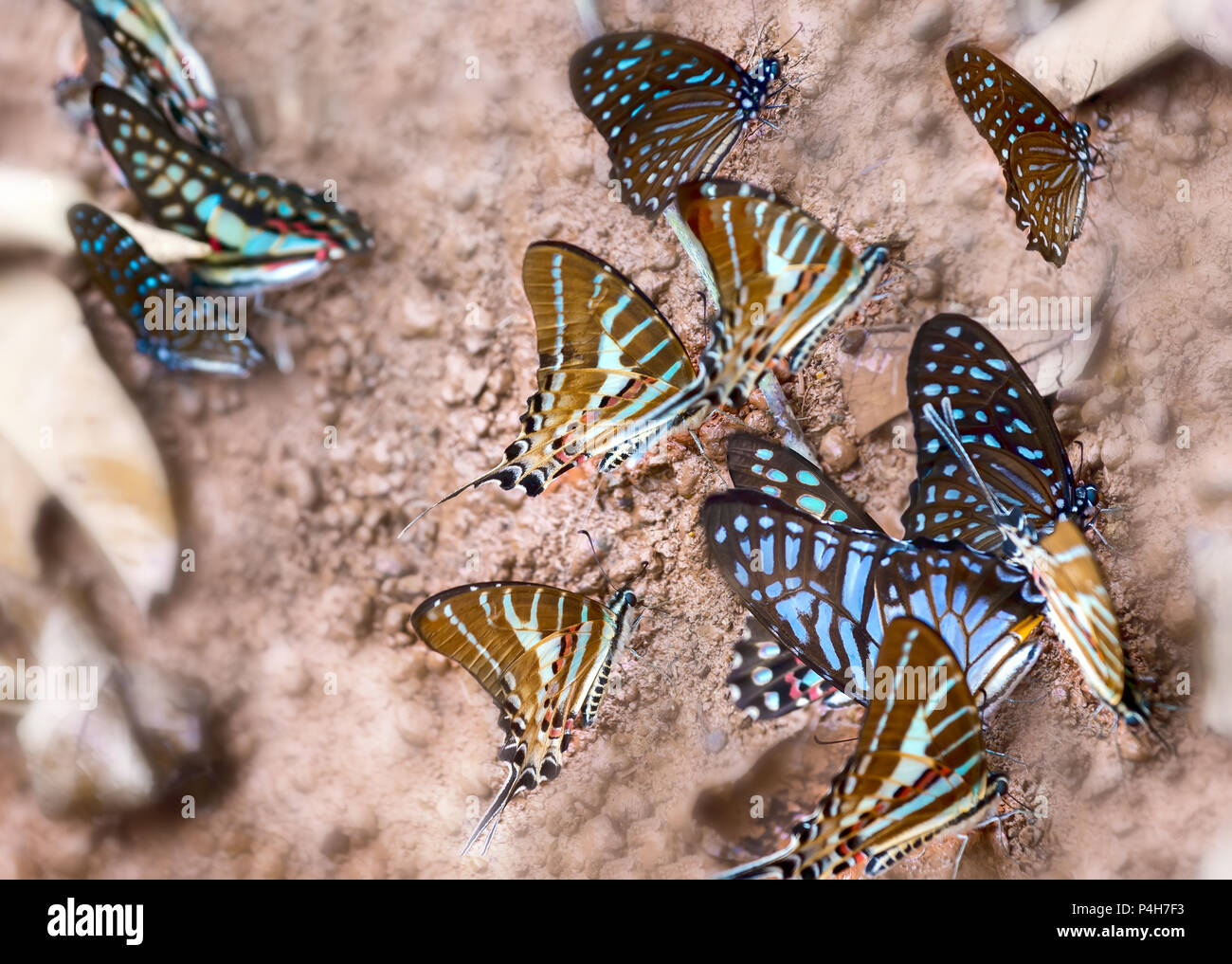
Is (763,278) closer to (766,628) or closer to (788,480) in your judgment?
(788,480)

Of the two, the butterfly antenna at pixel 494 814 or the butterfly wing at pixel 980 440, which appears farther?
the butterfly antenna at pixel 494 814

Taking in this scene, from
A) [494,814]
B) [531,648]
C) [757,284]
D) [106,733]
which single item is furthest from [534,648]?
[106,733]

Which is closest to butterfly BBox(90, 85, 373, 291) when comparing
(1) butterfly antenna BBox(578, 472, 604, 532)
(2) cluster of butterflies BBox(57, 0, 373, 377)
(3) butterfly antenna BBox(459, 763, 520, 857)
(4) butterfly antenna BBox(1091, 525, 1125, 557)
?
(2) cluster of butterflies BBox(57, 0, 373, 377)

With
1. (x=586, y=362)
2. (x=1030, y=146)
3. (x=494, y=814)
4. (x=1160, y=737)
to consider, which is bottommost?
(x=494, y=814)

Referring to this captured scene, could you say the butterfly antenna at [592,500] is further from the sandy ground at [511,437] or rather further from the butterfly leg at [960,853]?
the butterfly leg at [960,853]

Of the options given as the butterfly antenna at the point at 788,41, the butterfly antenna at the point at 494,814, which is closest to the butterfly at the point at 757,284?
the butterfly antenna at the point at 788,41

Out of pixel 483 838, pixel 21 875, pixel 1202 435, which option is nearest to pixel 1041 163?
pixel 1202 435

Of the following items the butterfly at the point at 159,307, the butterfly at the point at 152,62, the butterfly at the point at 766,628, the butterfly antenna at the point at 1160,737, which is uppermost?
the butterfly at the point at 152,62
